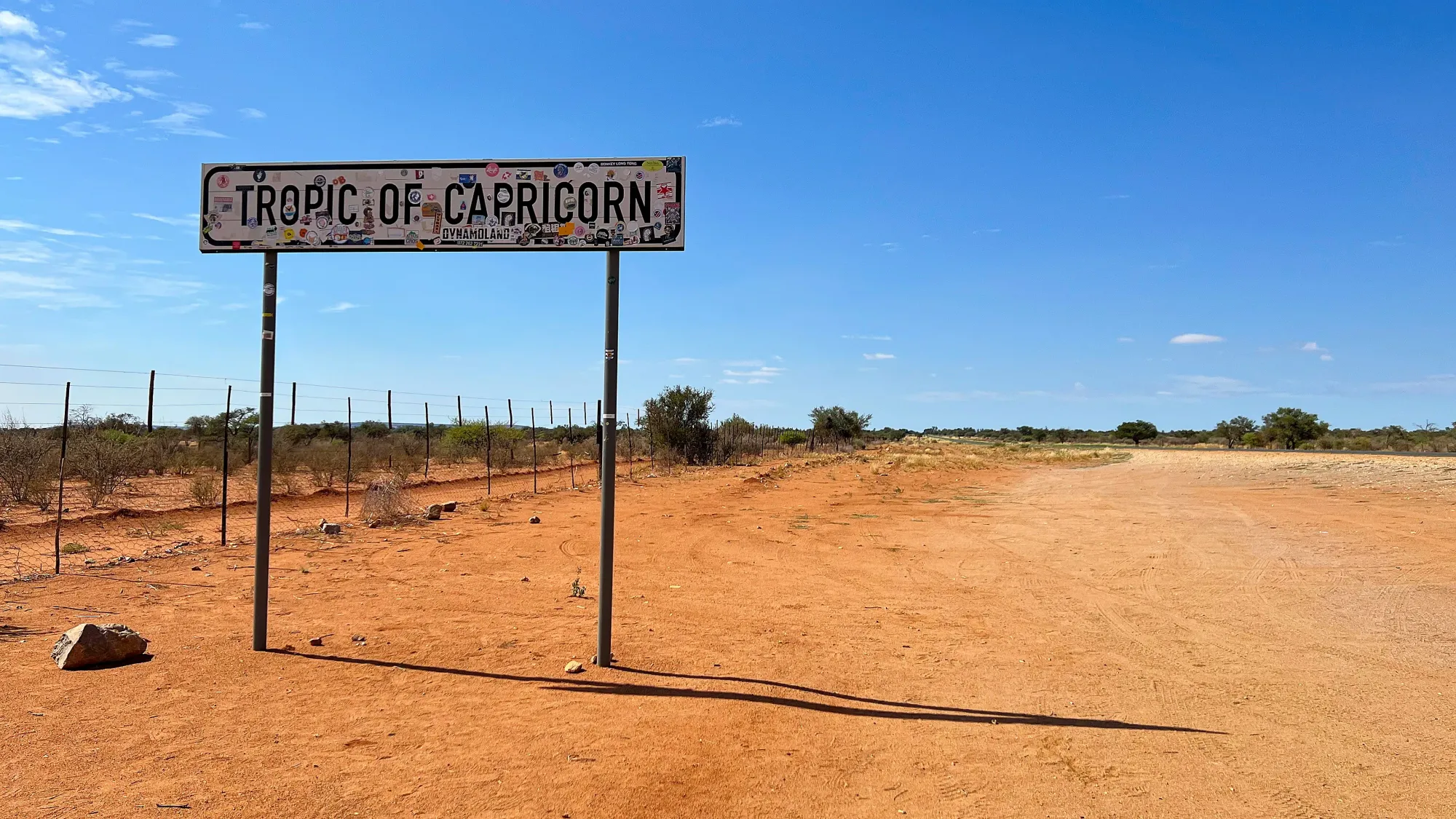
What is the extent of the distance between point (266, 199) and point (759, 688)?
17.1 feet

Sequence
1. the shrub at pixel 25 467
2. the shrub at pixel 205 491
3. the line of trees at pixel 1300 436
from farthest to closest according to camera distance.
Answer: the line of trees at pixel 1300 436
the shrub at pixel 205 491
the shrub at pixel 25 467

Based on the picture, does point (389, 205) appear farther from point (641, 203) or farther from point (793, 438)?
point (793, 438)

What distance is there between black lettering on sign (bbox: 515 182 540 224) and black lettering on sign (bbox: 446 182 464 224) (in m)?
0.44

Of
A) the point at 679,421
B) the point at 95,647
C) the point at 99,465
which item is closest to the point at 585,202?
the point at 95,647

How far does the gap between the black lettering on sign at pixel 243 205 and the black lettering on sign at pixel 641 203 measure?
303 cm

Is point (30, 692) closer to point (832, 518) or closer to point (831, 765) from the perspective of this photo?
point (831, 765)

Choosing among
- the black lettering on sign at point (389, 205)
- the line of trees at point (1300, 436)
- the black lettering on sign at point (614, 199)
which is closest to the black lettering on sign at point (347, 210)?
the black lettering on sign at point (389, 205)

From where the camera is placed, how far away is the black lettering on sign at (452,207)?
6.12 metres

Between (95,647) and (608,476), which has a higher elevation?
(608,476)

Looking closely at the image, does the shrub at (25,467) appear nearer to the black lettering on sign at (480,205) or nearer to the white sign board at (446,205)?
the white sign board at (446,205)

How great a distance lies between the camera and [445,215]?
615cm

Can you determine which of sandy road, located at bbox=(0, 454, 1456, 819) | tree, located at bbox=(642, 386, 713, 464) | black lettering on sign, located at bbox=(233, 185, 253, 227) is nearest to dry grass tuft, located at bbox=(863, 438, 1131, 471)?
tree, located at bbox=(642, 386, 713, 464)

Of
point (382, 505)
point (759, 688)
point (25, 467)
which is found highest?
point (25, 467)

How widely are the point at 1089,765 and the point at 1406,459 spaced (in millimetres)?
36456
